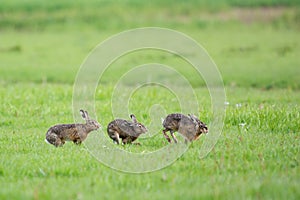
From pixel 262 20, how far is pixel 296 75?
47.2 feet

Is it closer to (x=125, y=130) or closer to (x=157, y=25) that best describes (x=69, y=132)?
(x=125, y=130)

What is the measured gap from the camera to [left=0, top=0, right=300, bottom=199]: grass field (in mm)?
7660

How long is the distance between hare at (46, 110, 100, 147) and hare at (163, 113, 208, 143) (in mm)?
1305

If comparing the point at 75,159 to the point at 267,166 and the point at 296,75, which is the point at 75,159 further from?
the point at 296,75

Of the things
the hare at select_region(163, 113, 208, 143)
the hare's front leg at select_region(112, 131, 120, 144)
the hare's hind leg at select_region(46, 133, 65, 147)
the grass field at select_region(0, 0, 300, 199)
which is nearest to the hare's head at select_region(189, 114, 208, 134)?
the hare at select_region(163, 113, 208, 143)

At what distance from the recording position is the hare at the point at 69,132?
1002 centimetres

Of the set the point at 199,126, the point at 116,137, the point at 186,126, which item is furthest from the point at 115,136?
the point at 199,126

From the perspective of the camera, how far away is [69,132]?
33.3 feet

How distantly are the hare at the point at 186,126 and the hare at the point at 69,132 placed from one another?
131cm

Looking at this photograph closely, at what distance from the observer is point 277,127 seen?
433 inches

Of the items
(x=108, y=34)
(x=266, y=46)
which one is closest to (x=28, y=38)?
(x=108, y=34)

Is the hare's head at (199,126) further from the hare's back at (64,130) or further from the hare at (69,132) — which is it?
the hare's back at (64,130)

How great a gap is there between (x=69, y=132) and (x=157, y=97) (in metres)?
6.06

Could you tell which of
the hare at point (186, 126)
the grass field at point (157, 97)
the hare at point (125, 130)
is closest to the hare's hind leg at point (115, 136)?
the hare at point (125, 130)
